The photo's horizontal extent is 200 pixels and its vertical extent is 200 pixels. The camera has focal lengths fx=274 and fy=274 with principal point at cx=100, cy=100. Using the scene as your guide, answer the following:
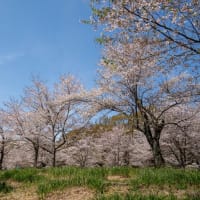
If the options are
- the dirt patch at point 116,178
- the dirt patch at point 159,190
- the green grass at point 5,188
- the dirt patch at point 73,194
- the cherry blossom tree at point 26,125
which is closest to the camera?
the dirt patch at point 159,190

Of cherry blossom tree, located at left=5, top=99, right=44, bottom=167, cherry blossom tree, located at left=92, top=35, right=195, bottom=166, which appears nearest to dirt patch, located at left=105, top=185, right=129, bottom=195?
cherry blossom tree, located at left=92, top=35, right=195, bottom=166

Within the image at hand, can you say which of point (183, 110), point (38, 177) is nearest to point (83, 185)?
point (38, 177)

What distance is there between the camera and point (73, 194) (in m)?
5.84

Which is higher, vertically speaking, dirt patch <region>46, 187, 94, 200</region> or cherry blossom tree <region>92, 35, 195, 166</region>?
cherry blossom tree <region>92, 35, 195, 166</region>

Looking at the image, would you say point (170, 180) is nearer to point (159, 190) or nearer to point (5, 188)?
point (159, 190)

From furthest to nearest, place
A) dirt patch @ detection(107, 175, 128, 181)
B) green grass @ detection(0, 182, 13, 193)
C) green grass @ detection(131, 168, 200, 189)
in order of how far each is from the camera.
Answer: dirt patch @ detection(107, 175, 128, 181), green grass @ detection(0, 182, 13, 193), green grass @ detection(131, 168, 200, 189)

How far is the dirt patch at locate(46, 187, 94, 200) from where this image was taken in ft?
18.4

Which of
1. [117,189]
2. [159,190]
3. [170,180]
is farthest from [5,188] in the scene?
[170,180]

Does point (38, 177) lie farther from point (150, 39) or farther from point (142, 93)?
point (142, 93)

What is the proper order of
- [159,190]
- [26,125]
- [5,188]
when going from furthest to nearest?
[26,125] < [5,188] < [159,190]

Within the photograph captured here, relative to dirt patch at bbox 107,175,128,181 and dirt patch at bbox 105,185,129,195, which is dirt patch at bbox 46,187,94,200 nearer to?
dirt patch at bbox 105,185,129,195

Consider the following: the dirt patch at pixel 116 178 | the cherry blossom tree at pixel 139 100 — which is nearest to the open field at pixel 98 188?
the dirt patch at pixel 116 178

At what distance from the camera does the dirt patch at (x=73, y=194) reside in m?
5.62

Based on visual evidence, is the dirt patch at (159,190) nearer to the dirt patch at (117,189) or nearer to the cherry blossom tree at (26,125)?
the dirt patch at (117,189)
